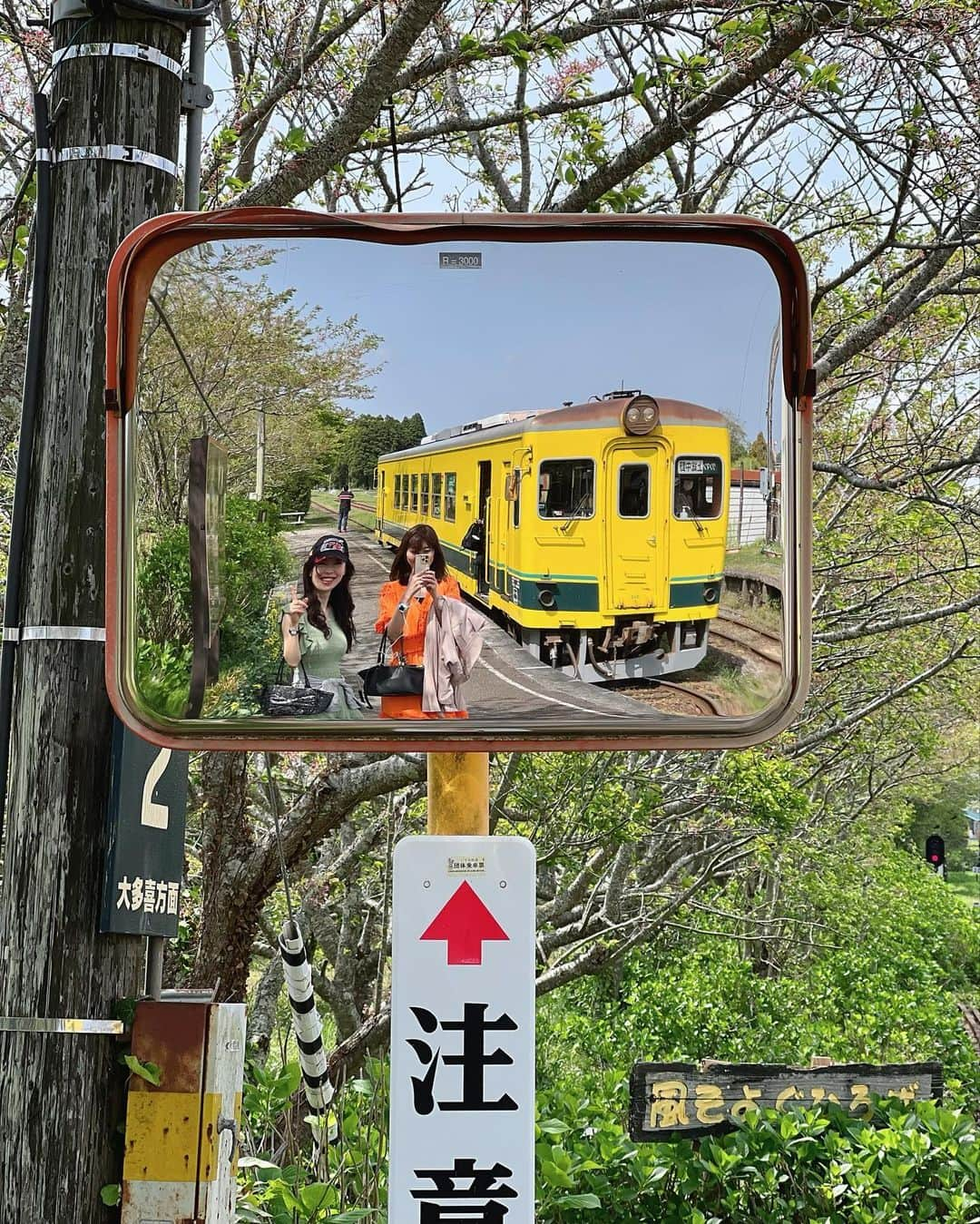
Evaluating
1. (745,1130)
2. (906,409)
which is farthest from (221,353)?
(906,409)

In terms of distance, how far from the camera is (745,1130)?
4.58m

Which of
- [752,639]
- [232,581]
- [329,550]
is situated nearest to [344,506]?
[329,550]

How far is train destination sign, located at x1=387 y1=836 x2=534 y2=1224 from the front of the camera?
1.64 m

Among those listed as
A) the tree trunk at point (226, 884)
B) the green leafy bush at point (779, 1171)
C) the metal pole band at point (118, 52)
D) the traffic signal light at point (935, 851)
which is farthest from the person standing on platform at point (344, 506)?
the traffic signal light at point (935, 851)

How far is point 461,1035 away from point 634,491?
2.59 ft

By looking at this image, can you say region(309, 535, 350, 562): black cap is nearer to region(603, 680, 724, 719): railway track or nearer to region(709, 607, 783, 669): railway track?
region(603, 680, 724, 719): railway track

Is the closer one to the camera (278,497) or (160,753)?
(278,497)

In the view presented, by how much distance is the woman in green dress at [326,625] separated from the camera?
1.49m

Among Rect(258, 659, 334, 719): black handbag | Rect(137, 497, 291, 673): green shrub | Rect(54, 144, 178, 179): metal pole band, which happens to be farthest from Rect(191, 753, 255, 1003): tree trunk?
Rect(258, 659, 334, 719): black handbag

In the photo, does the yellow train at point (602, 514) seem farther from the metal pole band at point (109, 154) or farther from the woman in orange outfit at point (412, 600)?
the metal pole band at point (109, 154)

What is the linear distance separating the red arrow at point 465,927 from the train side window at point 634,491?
0.58 metres

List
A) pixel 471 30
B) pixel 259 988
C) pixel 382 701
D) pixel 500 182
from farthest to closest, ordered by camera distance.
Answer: pixel 259 988 → pixel 500 182 → pixel 471 30 → pixel 382 701

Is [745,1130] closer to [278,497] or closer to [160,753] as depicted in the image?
[160,753]

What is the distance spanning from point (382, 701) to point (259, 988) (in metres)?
7.33
